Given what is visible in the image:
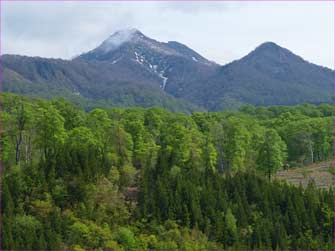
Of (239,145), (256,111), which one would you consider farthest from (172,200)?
(256,111)

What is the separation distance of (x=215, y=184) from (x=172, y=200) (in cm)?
493

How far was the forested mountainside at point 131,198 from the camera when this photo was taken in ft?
100

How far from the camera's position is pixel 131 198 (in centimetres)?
3584

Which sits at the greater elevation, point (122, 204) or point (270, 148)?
point (270, 148)

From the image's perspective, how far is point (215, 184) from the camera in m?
38.0

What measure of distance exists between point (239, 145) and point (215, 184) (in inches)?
477

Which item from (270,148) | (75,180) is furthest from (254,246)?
(270,148)

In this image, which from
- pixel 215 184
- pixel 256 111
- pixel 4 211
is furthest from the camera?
pixel 256 111

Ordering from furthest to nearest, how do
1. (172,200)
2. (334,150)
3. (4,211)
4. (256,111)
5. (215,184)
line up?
(256,111) < (334,150) < (215,184) < (172,200) < (4,211)

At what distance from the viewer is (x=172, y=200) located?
34.4m

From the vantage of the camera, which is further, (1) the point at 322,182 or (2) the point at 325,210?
(1) the point at 322,182

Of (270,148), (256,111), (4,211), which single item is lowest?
(4,211)

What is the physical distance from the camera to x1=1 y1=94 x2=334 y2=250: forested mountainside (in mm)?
30625

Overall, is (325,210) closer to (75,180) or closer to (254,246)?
(254,246)
